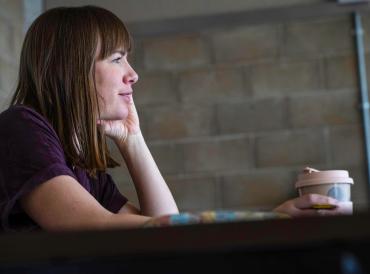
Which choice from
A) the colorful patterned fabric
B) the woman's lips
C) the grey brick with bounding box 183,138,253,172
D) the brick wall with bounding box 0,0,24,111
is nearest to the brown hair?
the woman's lips

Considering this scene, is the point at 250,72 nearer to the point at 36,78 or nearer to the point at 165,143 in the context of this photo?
the point at 165,143

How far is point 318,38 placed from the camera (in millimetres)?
3561

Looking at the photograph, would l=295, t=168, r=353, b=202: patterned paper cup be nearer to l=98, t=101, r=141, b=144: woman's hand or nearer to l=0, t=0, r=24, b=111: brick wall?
l=98, t=101, r=141, b=144: woman's hand

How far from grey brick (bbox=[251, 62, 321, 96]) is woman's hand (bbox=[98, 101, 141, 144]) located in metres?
1.84

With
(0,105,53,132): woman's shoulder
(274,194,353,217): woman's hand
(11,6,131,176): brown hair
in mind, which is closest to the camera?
(274,194,353,217): woman's hand

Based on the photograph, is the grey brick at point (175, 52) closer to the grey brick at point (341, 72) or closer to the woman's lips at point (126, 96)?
the grey brick at point (341, 72)

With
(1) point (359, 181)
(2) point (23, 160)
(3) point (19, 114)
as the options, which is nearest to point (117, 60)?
(3) point (19, 114)

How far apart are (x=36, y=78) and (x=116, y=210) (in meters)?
0.39

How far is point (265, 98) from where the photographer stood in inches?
141

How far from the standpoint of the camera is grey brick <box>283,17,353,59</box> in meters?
3.54

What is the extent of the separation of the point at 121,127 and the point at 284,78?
6.34ft

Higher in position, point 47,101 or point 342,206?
point 47,101

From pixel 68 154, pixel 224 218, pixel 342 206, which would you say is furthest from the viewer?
pixel 68 154

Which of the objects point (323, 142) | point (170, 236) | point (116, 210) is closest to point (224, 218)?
point (170, 236)
